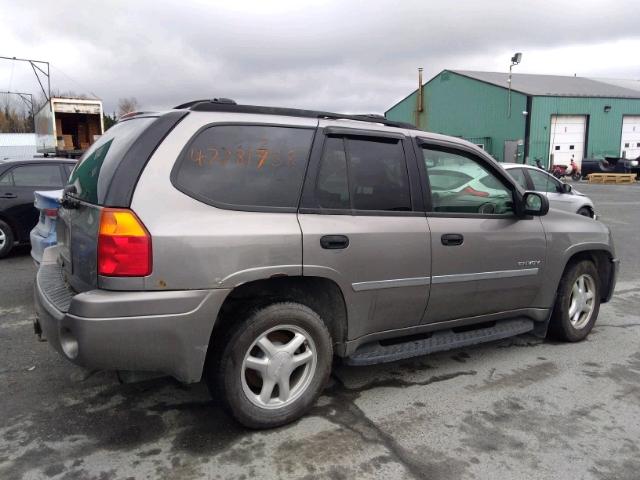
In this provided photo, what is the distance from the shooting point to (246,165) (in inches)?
119

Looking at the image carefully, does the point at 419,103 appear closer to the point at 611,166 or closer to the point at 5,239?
the point at 611,166

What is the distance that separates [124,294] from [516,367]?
3068 mm

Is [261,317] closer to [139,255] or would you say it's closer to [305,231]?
A: [305,231]

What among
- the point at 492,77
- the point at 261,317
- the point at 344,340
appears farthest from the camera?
the point at 492,77

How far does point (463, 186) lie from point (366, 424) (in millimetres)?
1908

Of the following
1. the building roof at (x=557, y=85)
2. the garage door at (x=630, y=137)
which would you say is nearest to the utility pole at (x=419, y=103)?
the building roof at (x=557, y=85)

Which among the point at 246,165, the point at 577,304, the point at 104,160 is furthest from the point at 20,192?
the point at 577,304

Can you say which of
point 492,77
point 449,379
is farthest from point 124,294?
point 492,77

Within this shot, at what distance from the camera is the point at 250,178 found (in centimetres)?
302

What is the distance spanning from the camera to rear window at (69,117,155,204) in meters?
2.87

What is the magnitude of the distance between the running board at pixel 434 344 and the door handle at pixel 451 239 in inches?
28.4

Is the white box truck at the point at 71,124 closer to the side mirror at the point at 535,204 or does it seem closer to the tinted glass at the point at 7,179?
the tinted glass at the point at 7,179

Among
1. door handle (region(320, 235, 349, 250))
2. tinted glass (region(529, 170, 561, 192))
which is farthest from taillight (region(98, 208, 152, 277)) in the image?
tinted glass (region(529, 170, 561, 192))

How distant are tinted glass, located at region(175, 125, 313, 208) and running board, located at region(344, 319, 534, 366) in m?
1.14
